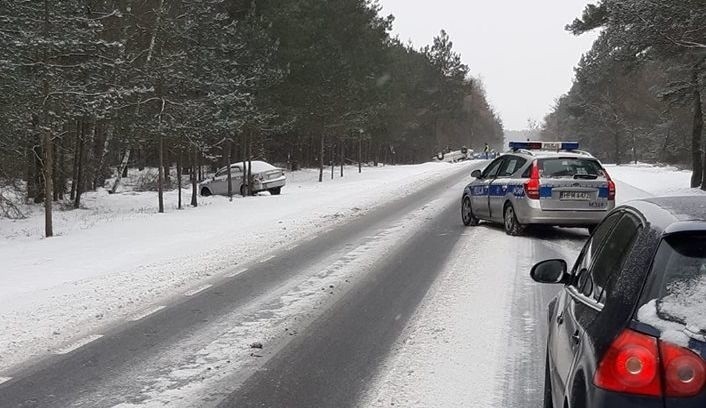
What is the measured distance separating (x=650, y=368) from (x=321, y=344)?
4068mm

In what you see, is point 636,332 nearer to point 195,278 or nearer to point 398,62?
point 195,278

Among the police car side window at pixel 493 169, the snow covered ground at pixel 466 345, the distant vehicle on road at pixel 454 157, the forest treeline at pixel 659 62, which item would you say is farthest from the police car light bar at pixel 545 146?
the distant vehicle on road at pixel 454 157

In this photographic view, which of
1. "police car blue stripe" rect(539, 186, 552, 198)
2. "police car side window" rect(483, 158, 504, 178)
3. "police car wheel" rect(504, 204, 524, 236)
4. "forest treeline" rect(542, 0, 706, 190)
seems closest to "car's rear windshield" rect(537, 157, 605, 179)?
"police car blue stripe" rect(539, 186, 552, 198)

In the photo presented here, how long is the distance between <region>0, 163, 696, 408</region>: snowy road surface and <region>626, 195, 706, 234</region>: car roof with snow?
2.02 metres

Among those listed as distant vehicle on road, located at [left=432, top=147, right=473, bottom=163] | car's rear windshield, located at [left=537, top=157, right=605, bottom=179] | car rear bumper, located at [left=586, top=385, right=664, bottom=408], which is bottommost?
car rear bumper, located at [left=586, top=385, right=664, bottom=408]

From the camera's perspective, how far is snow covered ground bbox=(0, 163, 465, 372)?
22.6ft

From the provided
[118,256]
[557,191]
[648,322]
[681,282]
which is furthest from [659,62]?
[648,322]

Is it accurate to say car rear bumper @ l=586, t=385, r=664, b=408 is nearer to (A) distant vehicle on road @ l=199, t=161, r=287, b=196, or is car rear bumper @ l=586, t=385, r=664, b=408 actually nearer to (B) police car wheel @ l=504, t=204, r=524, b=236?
(B) police car wheel @ l=504, t=204, r=524, b=236

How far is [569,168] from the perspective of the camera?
12.5 metres

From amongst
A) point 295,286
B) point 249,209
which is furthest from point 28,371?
point 249,209

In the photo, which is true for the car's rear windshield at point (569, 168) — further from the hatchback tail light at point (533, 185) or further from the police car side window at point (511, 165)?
the police car side window at point (511, 165)

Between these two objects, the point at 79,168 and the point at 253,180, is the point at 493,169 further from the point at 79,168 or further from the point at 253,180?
the point at 253,180

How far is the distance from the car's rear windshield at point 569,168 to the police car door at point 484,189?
1.69m

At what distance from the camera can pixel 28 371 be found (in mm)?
5246
